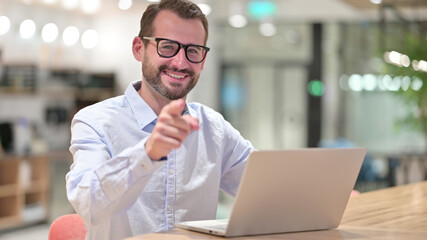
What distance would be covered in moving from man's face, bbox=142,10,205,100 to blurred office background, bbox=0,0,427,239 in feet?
23.4

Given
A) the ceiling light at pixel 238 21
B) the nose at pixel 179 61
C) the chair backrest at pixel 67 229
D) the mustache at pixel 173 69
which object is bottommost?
the chair backrest at pixel 67 229

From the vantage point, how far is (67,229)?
195 centimetres

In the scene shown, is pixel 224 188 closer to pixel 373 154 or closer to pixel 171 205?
pixel 171 205

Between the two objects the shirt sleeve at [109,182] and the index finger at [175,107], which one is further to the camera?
the shirt sleeve at [109,182]

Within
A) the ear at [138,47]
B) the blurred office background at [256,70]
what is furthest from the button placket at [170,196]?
the blurred office background at [256,70]

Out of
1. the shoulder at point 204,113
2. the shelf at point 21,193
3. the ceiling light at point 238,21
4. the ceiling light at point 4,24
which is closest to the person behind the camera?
the shoulder at point 204,113

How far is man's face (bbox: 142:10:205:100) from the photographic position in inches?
74.8

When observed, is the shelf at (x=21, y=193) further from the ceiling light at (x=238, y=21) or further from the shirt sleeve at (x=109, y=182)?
the shirt sleeve at (x=109, y=182)

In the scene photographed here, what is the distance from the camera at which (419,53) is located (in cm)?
696

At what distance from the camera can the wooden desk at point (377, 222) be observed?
1.59 meters

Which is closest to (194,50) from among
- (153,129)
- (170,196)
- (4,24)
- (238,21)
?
(153,129)

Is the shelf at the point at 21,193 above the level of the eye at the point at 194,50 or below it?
below

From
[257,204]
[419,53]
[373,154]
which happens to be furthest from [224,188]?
[373,154]

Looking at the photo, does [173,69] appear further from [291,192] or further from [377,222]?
[377,222]
